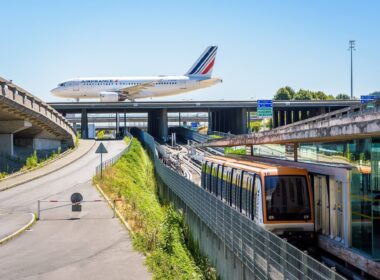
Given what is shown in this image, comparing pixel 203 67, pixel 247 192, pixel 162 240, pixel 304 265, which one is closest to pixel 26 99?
pixel 162 240

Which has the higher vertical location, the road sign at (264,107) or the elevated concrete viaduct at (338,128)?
the road sign at (264,107)

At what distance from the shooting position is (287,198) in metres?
15.1

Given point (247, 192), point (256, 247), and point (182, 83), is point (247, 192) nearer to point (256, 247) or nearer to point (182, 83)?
point (256, 247)

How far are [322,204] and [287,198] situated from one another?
0.91m

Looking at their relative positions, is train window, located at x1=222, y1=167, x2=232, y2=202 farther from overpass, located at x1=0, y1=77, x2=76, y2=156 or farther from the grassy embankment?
overpass, located at x1=0, y1=77, x2=76, y2=156

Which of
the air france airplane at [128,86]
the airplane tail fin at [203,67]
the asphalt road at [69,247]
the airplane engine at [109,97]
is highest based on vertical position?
the airplane tail fin at [203,67]

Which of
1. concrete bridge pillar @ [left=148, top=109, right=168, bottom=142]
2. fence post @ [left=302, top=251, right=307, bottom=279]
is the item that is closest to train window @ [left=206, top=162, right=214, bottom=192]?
fence post @ [left=302, top=251, right=307, bottom=279]

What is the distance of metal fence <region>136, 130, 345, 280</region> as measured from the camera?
27.7ft

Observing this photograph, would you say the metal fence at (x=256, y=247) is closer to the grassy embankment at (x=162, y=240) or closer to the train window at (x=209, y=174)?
the grassy embankment at (x=162, y=240)

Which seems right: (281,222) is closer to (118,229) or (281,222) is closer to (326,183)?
(326,183)

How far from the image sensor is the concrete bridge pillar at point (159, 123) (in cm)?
7906

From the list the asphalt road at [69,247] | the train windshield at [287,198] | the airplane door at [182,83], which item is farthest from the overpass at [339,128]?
the airplane door at [182,83]

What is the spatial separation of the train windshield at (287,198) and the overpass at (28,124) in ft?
82.1

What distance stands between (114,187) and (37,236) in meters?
11.1
